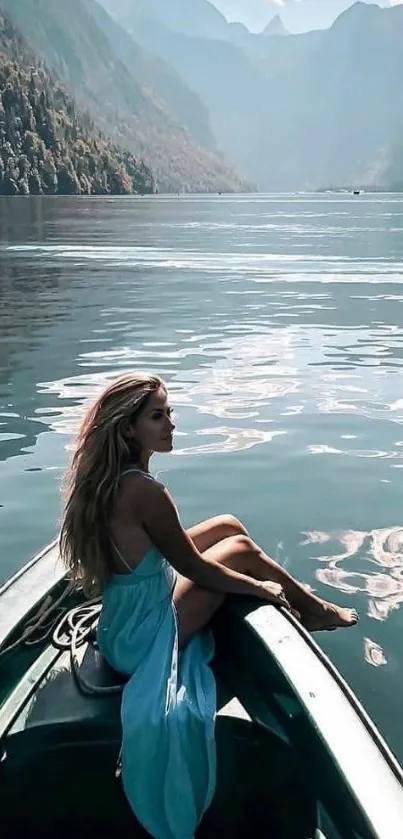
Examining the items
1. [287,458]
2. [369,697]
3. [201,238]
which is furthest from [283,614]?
[201,238]

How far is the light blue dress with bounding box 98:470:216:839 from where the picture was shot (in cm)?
387

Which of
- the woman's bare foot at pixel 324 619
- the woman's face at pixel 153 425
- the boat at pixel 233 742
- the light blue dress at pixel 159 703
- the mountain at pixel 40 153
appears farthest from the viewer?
the mountain at pixel 40 153

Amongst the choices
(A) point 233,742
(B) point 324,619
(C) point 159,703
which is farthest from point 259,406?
(C) point 159,703

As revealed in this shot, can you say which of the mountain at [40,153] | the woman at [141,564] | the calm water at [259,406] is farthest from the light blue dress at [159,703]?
the mountain at [40,153]

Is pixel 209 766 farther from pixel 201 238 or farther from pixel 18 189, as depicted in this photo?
pixel 18 189

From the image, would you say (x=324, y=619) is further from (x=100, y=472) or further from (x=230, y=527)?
(x=100, y=472)

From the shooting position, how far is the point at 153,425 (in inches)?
181

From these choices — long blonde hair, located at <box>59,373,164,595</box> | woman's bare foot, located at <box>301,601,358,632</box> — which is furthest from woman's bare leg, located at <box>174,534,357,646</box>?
long blonde hair, located at <box>59,373,164,595</box>

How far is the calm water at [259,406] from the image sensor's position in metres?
8.13

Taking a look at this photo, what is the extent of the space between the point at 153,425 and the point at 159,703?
120 centimetres

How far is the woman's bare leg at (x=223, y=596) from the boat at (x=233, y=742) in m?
0.20

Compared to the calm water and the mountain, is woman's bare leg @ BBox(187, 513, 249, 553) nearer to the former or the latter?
the calm water

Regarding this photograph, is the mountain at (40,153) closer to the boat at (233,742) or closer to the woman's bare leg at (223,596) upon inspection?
the woman's bare leg at (223,596)

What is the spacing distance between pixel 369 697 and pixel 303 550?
2.42m
